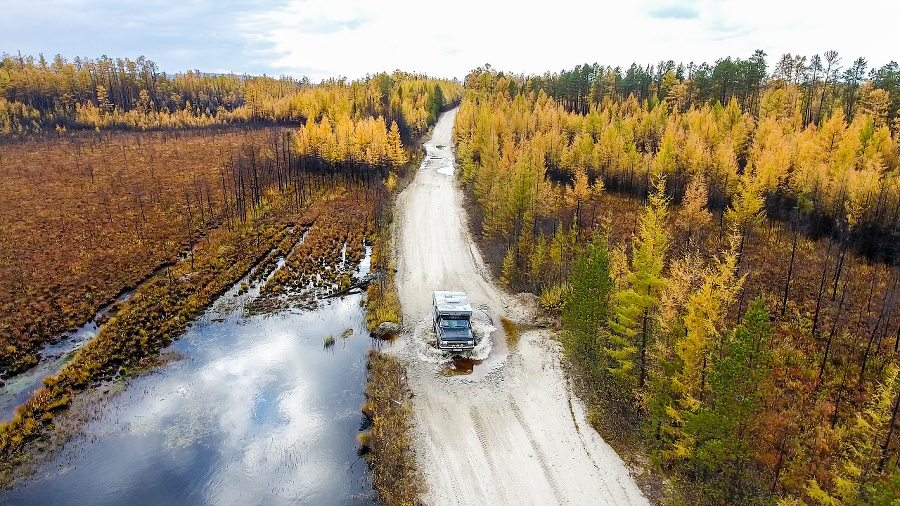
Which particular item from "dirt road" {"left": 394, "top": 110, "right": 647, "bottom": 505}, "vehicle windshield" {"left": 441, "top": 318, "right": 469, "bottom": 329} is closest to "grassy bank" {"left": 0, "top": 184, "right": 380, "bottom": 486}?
"dirt road" {"left": 394, "top": 110, "right": 647, "bottom": 505}

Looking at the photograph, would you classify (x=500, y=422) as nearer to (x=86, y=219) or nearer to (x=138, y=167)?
(x=86, y=219)

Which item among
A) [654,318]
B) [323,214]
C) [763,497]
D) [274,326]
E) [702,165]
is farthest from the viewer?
[323,214]

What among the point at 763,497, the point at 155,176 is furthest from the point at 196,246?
the point at 763,497

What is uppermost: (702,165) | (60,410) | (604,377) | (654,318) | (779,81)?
(779,81)

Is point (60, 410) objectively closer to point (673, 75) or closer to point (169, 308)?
point (169, 308)

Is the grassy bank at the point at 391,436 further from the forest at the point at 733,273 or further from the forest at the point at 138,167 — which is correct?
the forest at the point at 138,167

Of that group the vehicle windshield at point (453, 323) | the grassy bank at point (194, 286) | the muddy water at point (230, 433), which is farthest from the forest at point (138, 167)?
the vehicle windshield at point (453, 323)

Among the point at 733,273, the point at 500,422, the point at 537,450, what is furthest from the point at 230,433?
the point at 733,273

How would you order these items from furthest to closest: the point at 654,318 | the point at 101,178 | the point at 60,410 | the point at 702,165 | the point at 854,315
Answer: the point at 101,178, the point at 702,165, the point at 854,315, the point at 60,410, the point at 654,318
